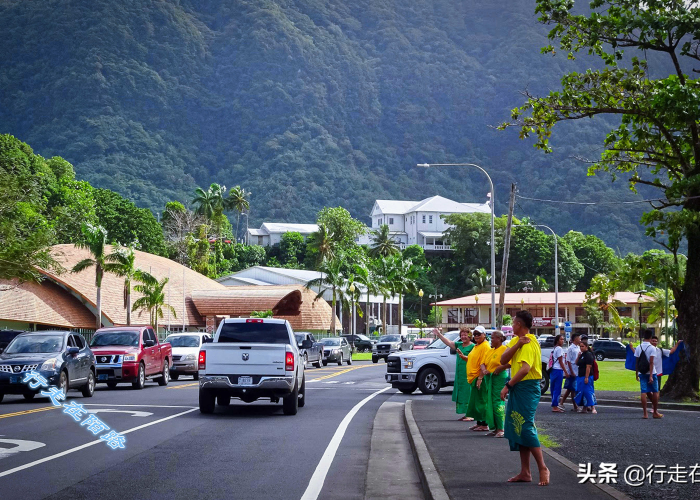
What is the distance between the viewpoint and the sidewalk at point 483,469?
9.50m

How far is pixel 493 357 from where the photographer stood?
1485cm

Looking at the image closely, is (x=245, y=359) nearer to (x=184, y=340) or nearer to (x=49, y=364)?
(x=49, y=364)

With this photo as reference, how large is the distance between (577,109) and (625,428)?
410 inches

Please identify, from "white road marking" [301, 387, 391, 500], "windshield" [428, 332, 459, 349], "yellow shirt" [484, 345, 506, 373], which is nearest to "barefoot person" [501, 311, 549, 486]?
"white road marking" [301, 387, 391, 500]

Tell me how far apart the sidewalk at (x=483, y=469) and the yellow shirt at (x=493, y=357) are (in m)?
1.16

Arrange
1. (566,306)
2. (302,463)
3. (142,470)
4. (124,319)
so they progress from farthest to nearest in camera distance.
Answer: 1. (566,306)
2. (124,319)
3. (302,463)
4. (142,470)

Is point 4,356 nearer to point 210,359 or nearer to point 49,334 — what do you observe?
point 49,334

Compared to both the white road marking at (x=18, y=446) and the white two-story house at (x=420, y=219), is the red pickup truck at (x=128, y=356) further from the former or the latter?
the white two-story house at (x=420, y=219)

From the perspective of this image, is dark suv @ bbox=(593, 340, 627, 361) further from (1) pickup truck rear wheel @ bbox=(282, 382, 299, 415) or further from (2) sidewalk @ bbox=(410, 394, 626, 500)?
(2) sidewalk @ bbox=(410, 394, 626, 500)

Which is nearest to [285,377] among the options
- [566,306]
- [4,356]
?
[4,356]

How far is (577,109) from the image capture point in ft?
82.3

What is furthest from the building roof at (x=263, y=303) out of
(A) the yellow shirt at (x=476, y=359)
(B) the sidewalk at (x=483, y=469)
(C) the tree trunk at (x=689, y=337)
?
(B) the sidewalk at (x=483, y=469)

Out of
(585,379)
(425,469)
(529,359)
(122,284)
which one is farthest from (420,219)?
(529,359)

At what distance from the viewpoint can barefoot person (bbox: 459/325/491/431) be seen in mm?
15398
